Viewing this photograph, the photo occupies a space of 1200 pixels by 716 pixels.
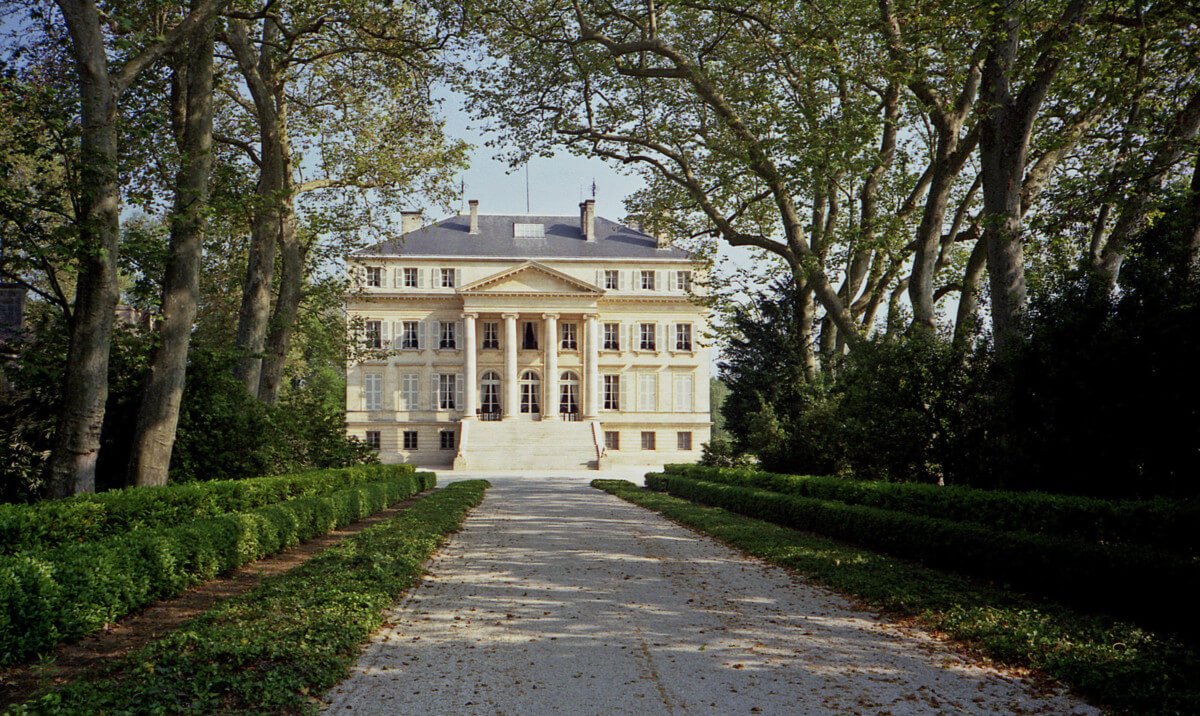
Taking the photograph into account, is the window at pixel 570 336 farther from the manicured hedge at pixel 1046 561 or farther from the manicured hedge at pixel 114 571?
the manicured hedge at pixel 114 571

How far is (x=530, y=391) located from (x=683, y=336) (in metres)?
9.53

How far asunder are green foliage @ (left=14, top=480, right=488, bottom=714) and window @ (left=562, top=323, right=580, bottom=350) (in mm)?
41457

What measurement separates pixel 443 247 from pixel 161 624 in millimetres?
44631

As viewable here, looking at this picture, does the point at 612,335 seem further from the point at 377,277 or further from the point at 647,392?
the point at 377,277

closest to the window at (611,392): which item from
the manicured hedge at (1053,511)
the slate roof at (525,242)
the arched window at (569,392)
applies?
the arched window at (569,392)

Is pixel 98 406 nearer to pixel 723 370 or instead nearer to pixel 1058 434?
pixel 1058 434

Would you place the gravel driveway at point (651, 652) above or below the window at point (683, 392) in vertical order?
below

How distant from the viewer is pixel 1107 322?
30.5ft

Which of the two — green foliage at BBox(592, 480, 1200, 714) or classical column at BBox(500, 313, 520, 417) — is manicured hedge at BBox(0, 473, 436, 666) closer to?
green foliage at BBox(592, 480, 1200, 714)

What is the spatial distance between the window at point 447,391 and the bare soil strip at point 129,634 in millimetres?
38576

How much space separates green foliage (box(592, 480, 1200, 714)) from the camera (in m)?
4.75

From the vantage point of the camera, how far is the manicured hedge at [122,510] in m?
6.77

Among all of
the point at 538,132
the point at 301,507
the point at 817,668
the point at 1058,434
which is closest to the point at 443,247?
the point at 538,132

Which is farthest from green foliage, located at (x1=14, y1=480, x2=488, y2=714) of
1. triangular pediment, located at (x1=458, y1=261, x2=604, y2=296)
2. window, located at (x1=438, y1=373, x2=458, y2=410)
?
window, located at (x1=438, y1=373, x2=458, y2=410)
